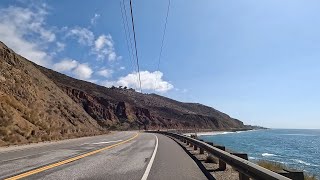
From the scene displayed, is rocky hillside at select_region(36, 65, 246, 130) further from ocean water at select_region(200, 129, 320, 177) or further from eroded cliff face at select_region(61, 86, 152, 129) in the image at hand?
ocean water at select_region(200, 129, 320, 177)

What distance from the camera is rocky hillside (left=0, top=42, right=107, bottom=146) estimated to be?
31219mm

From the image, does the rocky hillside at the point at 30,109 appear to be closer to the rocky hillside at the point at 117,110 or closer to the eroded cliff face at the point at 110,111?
the rocky hillside at the point at 117,110

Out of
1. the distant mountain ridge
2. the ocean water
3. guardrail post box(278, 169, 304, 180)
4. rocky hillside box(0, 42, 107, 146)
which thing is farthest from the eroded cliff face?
guardrail post box(278, 169, 304, 180)

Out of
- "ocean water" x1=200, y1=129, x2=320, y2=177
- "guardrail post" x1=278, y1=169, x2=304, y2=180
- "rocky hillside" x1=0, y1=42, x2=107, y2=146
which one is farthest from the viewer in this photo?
"ocean water" x1=200, y1=129, x2=320, y2=177

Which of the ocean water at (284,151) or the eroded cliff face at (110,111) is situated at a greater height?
the eroded cliff face at (110,111)

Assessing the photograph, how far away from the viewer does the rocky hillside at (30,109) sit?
31219mm

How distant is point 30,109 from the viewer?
4062cm

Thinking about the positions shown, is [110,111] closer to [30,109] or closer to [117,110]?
[117,110]

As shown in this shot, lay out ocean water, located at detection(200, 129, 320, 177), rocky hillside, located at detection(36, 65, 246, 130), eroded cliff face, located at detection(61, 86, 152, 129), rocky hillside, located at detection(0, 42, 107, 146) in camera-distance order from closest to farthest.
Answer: rocky hillside, located at detection(0, 42, 107, 146) → ocean water, located at detection(200, 129, 320, 177) → eroded cliff face, located at detection(61, 86, 152, 129) → rocky hillside, located at detection(36, 65, 246, 130)

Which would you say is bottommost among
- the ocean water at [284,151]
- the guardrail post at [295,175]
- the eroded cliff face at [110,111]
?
the guardrail post at [295,175]

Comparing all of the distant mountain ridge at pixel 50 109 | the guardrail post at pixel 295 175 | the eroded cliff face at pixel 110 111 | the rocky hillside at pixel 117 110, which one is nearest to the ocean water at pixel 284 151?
the distant mountain ridge at pixel 50 109

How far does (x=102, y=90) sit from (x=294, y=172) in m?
145

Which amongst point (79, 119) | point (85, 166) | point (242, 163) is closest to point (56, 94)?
point (79, 119)

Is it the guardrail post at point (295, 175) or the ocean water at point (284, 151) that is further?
the ocean water at point (284, 151)
